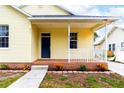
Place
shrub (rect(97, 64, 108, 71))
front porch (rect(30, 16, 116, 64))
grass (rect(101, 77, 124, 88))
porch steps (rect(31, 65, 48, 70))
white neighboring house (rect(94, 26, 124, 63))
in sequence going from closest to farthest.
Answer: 1. grass (rect(101, 77, 124, 88))
2. porch steps (rect(31, 65, 48, 70))
3. shrub (rect(97, 64, 108, 71))
4. front porch (rect(30, 16, 116, 64))
5. white neighboring house (rect(94, 26, 124, 63))

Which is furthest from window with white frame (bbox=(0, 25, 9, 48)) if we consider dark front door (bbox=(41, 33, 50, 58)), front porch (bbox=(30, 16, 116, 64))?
dark front door (bbox=(41, 33, 50, 58))

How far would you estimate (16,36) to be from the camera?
1650 centimetres

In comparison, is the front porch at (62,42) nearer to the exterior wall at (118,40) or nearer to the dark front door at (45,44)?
the dark front door at (45,44)

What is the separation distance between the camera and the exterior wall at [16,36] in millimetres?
16453

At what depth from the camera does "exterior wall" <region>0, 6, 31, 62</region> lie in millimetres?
16453

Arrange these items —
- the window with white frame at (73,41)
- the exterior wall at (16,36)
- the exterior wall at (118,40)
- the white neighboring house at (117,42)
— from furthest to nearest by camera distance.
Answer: the white neighboring house at (117,42) < the exterior wall at (118,40) < the window with white frame at (73,41) < the exterior wall at (16,36)

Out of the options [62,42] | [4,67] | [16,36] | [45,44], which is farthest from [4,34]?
[62,42]

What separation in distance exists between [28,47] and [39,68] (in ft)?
5.51

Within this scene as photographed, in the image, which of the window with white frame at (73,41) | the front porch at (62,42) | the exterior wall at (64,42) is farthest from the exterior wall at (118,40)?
the window with white frame at (73,41)

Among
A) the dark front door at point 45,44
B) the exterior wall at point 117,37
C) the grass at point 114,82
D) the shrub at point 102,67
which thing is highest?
the exterior wall at point 117,37

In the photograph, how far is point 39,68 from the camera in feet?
52.2

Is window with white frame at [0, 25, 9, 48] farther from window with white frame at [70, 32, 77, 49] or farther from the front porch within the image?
window with white frame at [70, 32, 77, 49]
